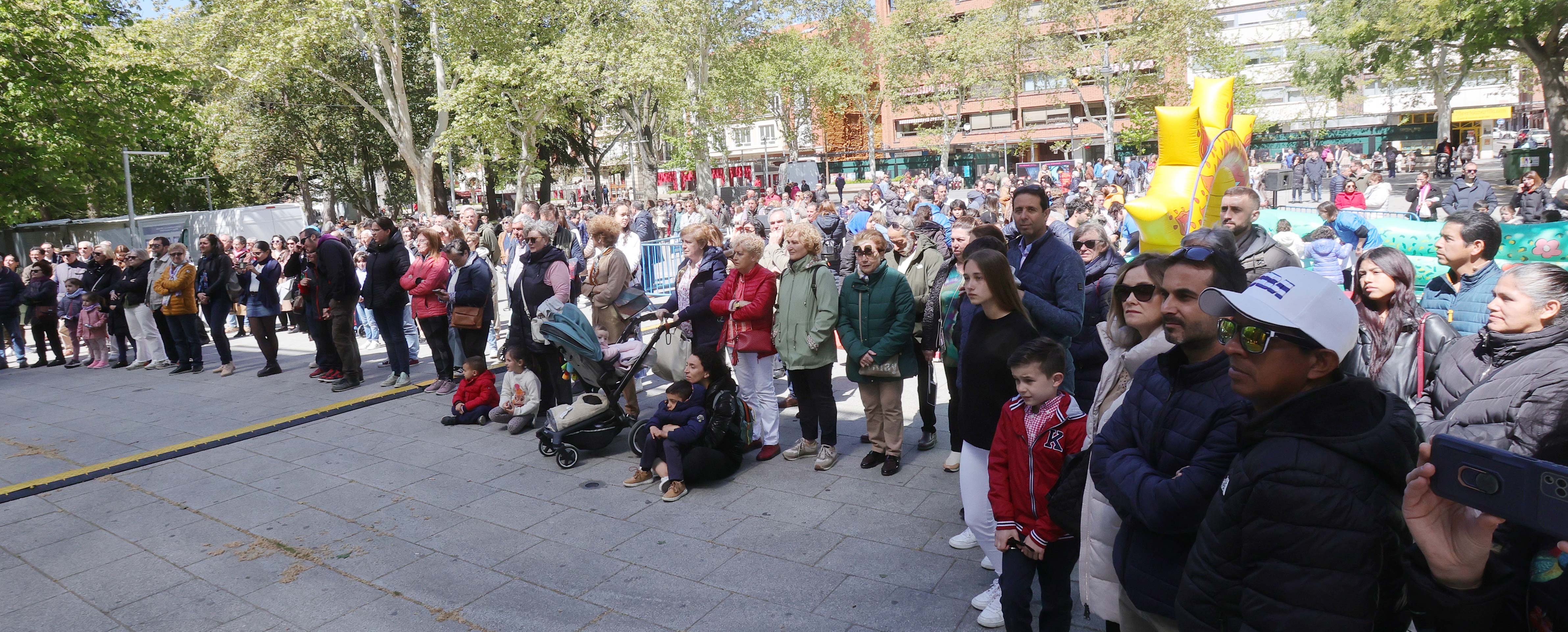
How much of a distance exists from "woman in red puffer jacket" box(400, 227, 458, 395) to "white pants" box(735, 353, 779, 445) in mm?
3984

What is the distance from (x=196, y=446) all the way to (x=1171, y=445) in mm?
8314

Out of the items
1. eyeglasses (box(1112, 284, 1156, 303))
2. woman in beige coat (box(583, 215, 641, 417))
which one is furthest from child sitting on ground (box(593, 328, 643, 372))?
eyeglasses (box(1112, 284, 1156, 303))

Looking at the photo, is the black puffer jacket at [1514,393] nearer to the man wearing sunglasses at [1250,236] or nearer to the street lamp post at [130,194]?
the man wearing sunglasses at [1250,236]

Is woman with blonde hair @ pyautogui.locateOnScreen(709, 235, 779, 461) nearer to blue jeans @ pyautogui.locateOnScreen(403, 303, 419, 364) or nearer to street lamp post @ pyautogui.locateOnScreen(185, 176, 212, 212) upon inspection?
blue jeans @ pyautogui.locateOnScreen(403, 303, 419, 364)

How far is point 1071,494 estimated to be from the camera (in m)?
3.09

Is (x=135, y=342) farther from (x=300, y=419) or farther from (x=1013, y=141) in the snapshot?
(x=1013, y=141)

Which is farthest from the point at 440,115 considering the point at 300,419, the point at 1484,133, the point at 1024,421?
the point at 1484,133

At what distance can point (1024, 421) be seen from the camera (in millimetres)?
3369

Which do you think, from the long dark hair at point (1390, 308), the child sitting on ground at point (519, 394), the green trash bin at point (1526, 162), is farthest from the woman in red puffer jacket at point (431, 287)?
the green trash bin at point (1526, 162)

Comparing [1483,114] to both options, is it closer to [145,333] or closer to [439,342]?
[439,342]

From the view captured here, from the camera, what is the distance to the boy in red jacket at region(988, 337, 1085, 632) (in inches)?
129

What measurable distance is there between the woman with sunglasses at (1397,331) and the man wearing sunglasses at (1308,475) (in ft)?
8.28

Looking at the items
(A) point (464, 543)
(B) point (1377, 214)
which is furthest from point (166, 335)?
(B) point (1377, 214)

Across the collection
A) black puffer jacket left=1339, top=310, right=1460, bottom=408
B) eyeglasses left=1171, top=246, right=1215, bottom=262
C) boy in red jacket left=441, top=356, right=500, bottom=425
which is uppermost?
eyeglasses left=1171, top=246, right=1215, bottom=262
